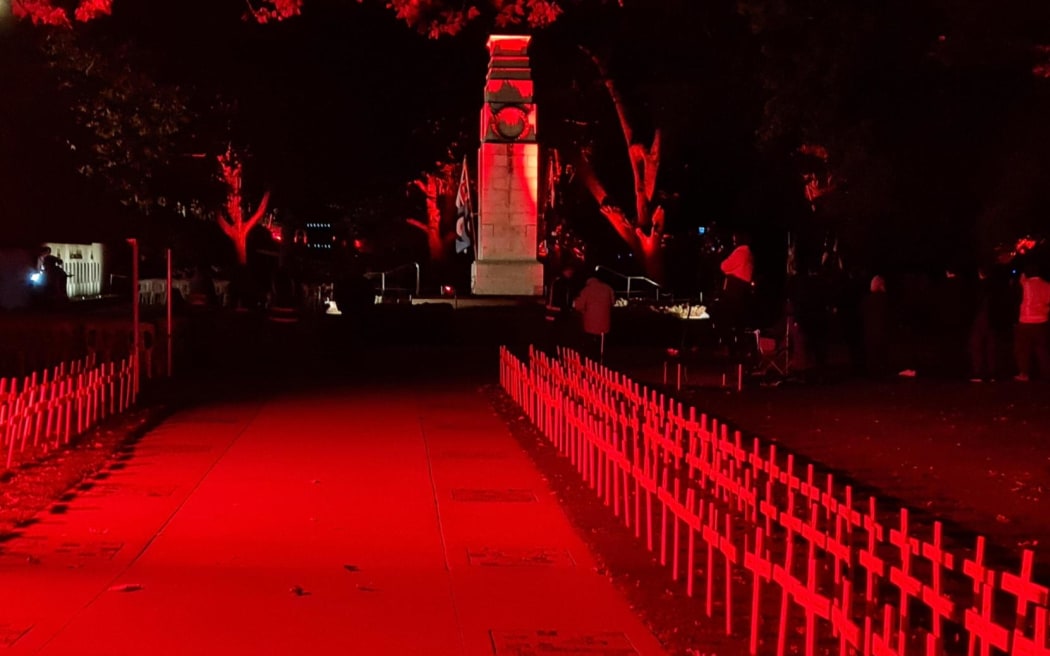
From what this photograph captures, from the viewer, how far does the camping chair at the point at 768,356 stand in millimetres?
21094

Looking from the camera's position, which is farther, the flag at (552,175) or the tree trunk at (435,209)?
the tree trunk at (435,209)

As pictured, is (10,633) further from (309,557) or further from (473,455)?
(473,455)

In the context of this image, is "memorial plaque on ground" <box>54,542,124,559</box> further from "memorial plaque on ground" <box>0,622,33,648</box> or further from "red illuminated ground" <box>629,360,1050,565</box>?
"red illuminated ground" <box>629,360,1050,565</box>

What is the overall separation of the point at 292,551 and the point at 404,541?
0.84 m

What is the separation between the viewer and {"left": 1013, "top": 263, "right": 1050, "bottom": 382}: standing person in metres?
20.8

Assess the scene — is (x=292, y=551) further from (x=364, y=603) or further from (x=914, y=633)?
(x=914, y=633)

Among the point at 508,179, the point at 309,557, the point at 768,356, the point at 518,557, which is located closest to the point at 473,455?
the point at 518,557

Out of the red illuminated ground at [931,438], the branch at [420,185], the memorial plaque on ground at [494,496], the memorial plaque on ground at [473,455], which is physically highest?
the branch at [420,185]

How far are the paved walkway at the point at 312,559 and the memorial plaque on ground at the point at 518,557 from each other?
3cm

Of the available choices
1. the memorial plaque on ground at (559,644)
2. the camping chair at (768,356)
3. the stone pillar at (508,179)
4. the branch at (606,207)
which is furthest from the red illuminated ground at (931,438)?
the branch at (606,207)

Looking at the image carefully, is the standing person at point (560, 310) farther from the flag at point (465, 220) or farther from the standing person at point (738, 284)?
the flag at point (465, 220)

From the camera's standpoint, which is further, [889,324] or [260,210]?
[260,210]

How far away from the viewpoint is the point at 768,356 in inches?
834

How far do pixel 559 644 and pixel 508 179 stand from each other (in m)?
27.0
